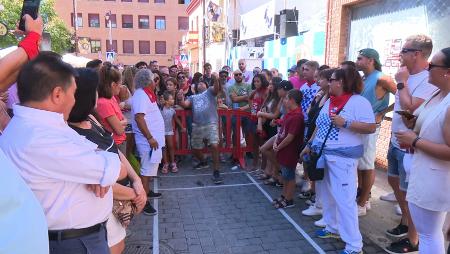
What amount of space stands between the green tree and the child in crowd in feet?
56.1

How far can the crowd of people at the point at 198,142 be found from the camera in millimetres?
1620

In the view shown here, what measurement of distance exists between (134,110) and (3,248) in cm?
394

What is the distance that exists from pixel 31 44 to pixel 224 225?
2980 millimetres

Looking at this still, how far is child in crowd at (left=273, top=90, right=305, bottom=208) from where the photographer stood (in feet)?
15.8

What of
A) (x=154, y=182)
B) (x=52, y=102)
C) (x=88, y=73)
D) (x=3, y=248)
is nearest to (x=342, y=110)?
(x=88, y=73)

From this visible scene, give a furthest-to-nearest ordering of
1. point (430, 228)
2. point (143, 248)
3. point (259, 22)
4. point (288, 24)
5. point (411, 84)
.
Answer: point (259, 22), point (288, 24), point (143, 248), point (411, 84), point (430, 228)

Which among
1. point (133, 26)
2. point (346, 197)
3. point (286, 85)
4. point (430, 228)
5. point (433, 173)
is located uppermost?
point (133, 26)

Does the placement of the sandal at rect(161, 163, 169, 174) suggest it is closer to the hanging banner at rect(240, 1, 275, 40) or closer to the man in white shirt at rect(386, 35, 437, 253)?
the man in white shirt at rect(386, 35, 437, 253)

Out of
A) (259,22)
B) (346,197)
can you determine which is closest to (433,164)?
(346,197)

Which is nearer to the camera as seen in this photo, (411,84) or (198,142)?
(411,84)

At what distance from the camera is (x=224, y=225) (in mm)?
4473

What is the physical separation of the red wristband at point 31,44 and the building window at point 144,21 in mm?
51424

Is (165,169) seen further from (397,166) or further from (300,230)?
(397,166)

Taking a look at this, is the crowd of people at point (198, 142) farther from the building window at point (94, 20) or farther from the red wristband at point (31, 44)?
the building window at point (94, 20)
